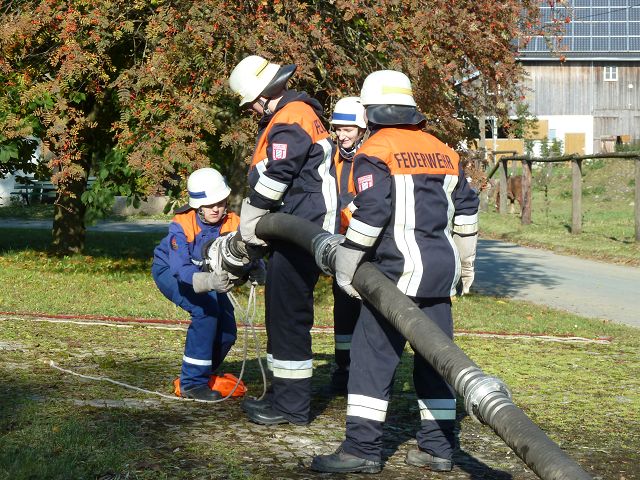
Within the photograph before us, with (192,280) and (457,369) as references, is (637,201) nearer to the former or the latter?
(192,280)

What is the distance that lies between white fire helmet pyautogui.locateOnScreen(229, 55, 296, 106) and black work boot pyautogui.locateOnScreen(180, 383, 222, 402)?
5.94 ft

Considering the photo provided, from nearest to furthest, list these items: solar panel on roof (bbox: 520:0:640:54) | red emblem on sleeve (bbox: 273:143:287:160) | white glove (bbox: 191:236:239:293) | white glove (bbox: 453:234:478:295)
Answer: white glove (bbox: 453:234:478:295) → red emblem on sleeve (bbox: 273:143:287:160) → white glove (bbox: 191:236:239:293) → solar panel on roof (bbox: 520:0:640:54)

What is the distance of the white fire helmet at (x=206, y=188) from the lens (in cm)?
674

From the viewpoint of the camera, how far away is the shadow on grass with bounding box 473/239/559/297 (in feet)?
51.7

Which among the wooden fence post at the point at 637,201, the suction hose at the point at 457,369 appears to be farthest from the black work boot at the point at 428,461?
the wooden fence post at the point at 637,201

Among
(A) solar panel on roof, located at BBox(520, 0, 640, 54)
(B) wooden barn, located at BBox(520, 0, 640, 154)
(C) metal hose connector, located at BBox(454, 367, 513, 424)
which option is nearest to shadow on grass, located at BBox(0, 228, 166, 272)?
(C) metal hose connector, located at BBox(454, 367, 513, 424)

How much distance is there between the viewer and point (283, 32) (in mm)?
11797

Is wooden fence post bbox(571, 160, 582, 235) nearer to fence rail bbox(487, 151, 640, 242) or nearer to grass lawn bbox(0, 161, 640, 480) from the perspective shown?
fence rail bbox(487, 151, 640, 242)

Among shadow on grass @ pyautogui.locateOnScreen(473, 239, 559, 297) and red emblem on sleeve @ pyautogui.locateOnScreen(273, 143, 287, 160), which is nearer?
red emblem on sleeve @ pyautogui.locateOnScreen(273, 143, 287, 160)

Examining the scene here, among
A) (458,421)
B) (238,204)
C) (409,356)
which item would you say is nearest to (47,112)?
(238,204)

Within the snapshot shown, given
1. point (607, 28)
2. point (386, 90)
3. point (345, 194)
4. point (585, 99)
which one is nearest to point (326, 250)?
point (386, 90)

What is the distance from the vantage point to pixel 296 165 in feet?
20.3

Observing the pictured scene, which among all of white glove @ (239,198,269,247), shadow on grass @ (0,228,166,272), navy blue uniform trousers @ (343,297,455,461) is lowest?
shadow on grass @ (0,228,166,272)

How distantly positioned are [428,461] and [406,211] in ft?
4.12
